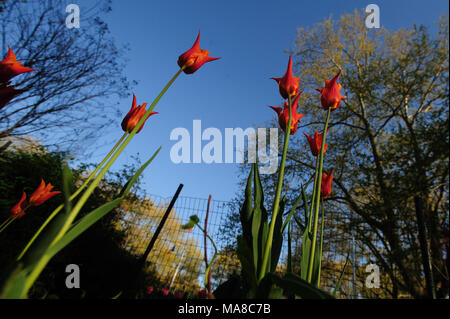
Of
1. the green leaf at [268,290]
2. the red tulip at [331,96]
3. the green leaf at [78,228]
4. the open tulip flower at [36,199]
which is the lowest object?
the green leaf at [268,290]

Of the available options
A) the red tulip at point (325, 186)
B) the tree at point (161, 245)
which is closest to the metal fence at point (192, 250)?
the tree at point (161, 245)

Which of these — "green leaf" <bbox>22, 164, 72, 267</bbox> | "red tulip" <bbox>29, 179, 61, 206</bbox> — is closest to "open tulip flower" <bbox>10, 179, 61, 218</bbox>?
"red tulip" <bbox>29, 179, 61, 206</bbox>

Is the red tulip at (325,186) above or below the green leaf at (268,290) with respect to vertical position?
above

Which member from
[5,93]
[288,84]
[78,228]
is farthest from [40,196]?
[288,84]

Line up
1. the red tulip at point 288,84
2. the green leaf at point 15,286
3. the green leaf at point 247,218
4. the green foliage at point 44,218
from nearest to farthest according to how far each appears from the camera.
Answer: the green leaf at point 15,286 < the green leaf at point 247,218 < the red tulip at point 288,84 < the green foliage at point 44,218

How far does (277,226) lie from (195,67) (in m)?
0.38

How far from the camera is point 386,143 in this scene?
245 inches

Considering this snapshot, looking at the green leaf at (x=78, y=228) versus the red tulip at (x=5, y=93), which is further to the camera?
the red tulip at (x=5, y=93)

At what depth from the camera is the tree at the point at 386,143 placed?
4547 mm

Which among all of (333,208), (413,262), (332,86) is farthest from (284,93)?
(333,208)

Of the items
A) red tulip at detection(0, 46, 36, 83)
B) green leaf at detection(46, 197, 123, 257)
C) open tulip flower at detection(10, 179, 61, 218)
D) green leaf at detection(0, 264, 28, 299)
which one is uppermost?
red tulip at detection(0, 46, 36, 83)

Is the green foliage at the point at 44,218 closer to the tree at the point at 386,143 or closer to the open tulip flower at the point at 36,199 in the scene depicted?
the open tulip flower at the point at 36,199

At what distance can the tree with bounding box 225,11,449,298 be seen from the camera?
14.9 feet

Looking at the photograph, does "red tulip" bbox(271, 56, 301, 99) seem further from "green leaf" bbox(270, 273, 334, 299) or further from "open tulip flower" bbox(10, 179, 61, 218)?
"open tulip flower" bbox(10, 179, 61, 218)
